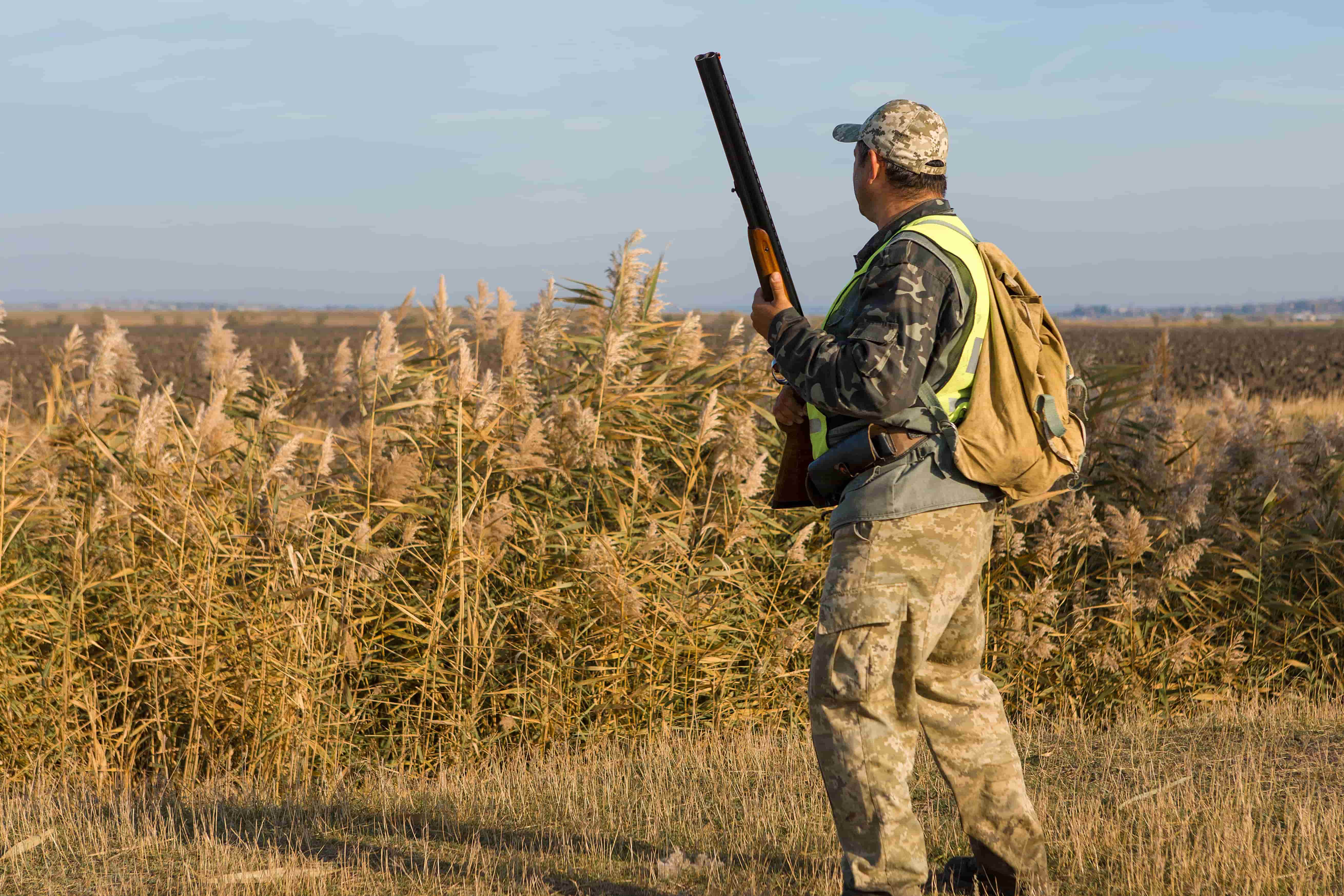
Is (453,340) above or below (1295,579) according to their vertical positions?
above

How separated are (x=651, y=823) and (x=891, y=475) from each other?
83.6 inches

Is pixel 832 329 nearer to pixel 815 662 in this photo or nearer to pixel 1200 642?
pixel 815 662

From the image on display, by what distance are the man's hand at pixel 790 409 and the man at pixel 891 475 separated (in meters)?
0.18

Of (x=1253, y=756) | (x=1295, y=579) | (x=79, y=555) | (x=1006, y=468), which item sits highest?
(x=1006, y=468)

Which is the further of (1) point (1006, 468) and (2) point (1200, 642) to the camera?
(2) point (1200, 642)

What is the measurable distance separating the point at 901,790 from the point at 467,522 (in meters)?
3.00

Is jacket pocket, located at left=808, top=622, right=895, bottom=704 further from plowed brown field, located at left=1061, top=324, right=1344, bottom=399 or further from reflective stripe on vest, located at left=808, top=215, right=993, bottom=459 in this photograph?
plowed brown field, located at left=1061, top=324, right=1344, bottom=399

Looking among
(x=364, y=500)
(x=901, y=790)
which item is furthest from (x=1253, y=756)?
(x=364, y=500)

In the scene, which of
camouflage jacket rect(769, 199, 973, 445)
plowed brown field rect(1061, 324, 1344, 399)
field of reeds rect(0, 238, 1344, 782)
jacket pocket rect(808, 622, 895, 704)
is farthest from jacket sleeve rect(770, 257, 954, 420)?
plowed brown field rect(1061, 324, 1344, 399)

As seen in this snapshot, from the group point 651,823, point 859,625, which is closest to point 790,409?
point 859,625

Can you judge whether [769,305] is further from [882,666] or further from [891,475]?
[882,666]

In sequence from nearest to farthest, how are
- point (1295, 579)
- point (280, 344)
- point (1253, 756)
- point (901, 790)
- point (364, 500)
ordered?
point (901, 790)
point (1253, 756)
point (364, 500)
point (1295, 579)
point (280, 344)

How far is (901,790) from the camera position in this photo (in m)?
3.27

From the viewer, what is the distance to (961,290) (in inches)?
128
